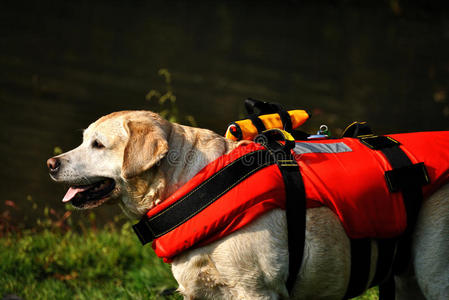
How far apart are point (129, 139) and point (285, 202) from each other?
38.3 inches

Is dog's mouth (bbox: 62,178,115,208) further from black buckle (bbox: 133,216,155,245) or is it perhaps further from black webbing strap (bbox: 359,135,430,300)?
black webbing strap (bbox: 359,135,430,300)

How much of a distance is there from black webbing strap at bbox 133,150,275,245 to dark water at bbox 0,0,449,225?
404 cm

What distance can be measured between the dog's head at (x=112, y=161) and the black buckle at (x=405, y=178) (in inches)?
53.0

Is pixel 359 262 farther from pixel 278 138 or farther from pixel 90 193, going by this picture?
pixel 90 193

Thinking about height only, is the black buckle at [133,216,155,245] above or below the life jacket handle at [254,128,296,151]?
below

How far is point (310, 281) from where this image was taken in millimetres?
3289

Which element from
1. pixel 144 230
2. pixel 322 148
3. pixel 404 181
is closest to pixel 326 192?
pixel 322 148

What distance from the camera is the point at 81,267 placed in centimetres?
540

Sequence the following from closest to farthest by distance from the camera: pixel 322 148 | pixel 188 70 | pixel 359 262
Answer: pixel 359 262 → pixel 322 148 → pixel 188 70

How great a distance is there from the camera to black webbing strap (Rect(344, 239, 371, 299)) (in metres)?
3.34

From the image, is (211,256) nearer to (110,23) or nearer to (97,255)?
(97,255)

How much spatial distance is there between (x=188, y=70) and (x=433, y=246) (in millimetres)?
11889

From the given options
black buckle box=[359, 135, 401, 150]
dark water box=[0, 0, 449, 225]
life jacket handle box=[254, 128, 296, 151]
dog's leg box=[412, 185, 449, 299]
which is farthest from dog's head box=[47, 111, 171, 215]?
dark water box=[0, 0, 449, 225]

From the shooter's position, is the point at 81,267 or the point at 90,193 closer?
the point at 90,193
